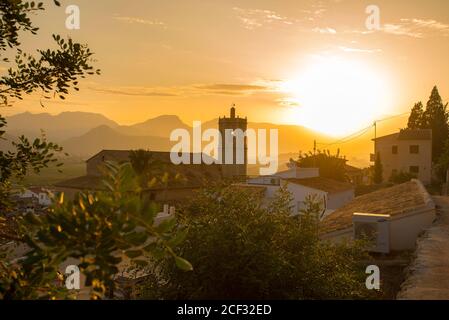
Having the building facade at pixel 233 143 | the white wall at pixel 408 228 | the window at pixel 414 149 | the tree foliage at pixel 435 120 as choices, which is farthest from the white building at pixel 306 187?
the building facade at pixel 233 143

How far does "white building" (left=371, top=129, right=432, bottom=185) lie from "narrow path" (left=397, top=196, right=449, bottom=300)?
44260mm

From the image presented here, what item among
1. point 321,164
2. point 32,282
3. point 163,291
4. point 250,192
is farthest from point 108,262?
point 321,164

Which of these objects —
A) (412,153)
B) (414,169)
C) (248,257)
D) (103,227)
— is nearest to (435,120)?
(412,153)

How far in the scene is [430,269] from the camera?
8.05 meters

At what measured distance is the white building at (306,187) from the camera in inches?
1399

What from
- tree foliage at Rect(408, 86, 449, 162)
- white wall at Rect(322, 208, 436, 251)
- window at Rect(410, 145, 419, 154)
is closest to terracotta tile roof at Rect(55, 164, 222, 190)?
window at Rect(410, 145, 419, 154)

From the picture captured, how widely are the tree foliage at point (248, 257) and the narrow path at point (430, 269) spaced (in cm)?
94

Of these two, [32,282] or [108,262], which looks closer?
[108,262]

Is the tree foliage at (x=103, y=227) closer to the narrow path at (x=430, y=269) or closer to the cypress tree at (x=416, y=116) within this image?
the narrow path at (x=430, y=269)

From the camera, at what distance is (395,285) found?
895 cm

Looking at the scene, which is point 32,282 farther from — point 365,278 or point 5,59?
point 365,278

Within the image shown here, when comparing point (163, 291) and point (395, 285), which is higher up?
point (163, 291)
